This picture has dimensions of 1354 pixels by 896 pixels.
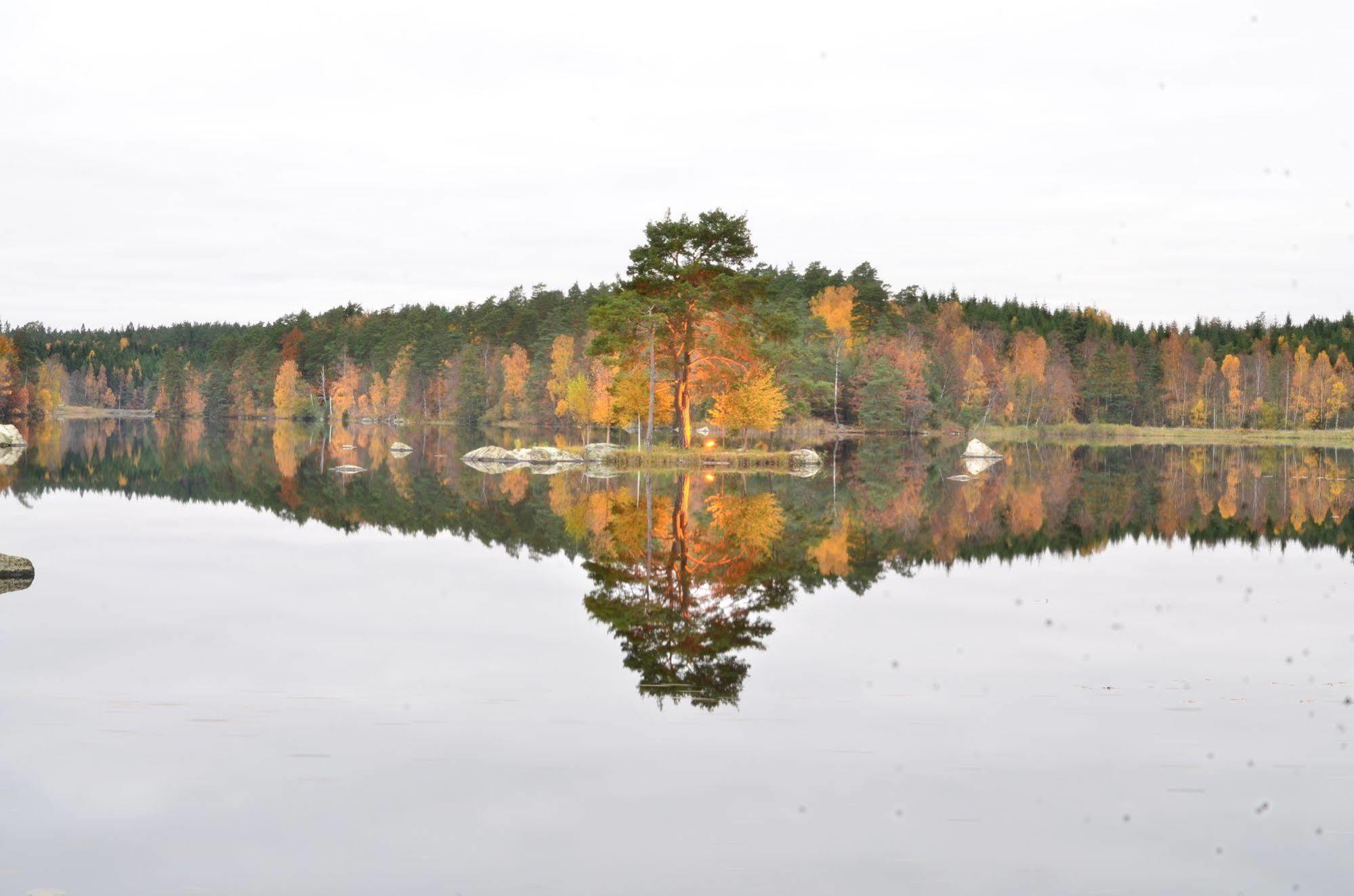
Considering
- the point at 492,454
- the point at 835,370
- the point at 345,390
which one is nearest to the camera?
the point at 492,454

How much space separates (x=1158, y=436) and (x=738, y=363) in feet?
260

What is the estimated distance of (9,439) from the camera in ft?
217

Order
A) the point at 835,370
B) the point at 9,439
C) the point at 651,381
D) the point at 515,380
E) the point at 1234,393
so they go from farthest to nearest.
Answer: the point at 1234,393 → the point at 515,380 → the point at 835,370 → the point at 9,439 → the point at 651,381

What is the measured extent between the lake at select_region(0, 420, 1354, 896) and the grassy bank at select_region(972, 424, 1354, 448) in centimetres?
8029

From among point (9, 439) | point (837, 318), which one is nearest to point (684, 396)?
point (9, 439)

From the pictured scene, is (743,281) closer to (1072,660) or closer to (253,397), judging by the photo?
(1072,660)

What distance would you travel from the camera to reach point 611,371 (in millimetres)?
96250

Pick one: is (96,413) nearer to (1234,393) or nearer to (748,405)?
(748,405)

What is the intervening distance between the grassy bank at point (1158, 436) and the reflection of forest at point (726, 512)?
41.8 metres

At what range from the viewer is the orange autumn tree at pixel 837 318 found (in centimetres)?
9806

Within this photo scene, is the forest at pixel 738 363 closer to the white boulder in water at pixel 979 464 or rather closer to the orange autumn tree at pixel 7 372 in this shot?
the orange autumn tree at pixel 7 372

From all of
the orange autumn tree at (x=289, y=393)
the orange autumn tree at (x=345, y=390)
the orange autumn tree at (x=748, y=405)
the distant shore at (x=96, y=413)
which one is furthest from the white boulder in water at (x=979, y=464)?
the distant shore at (x=96, y=413)

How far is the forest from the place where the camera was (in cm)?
5084

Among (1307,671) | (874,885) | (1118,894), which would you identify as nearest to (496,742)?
(874,885)
